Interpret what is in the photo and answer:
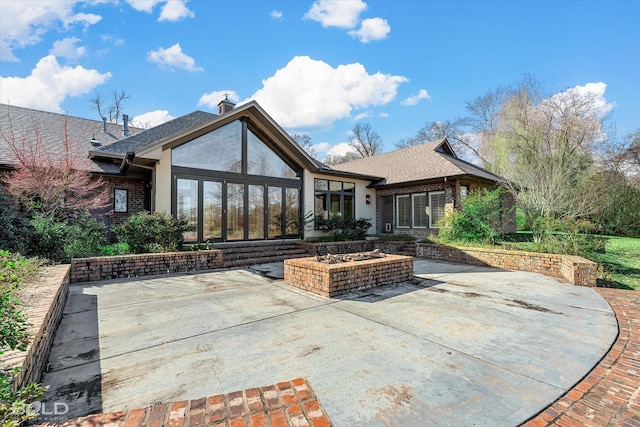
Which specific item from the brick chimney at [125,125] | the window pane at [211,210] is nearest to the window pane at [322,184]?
the window pane at [211,210]

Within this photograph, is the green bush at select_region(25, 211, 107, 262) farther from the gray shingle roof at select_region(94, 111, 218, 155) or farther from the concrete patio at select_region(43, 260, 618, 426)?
the gray shingle roof at select_region(94, 111, 218, 155)

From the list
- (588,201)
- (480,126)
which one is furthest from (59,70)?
(480,126)

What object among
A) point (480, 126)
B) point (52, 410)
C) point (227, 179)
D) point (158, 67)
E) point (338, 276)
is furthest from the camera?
point (480, 126)

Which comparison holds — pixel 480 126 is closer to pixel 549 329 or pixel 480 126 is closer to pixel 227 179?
pixel 227 179

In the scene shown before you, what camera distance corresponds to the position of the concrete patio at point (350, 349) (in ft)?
7.48

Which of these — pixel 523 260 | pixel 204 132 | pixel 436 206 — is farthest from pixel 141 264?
pixel 436 206

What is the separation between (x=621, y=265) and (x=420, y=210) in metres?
6.72

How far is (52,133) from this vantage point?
40.4 feet

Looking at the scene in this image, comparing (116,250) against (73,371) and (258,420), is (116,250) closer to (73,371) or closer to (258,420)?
(73,371)

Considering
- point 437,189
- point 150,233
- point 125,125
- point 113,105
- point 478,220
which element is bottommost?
point 150,233

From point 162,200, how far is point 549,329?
31.4 feet

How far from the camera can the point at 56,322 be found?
378 centimetres

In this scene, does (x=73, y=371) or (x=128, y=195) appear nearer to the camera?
(x=73, y=371)

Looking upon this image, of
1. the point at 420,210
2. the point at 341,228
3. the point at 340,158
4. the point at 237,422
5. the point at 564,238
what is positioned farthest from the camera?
the point at 340,158
